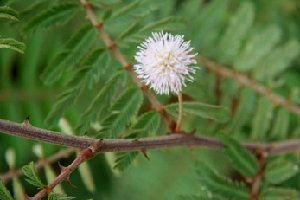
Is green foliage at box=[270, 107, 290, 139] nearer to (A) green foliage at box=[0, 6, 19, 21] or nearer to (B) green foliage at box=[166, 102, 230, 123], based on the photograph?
(B) green foliage at box=[166, 102, 230, 123]

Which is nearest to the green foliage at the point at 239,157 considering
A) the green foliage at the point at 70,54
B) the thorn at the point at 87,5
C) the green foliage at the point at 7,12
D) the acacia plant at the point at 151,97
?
the acacia plant at the point at 151,97

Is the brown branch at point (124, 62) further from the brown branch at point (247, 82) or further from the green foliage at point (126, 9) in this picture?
the brown branch at point (247, 82)

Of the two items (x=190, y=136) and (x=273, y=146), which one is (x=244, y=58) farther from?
(x=190, y=136)

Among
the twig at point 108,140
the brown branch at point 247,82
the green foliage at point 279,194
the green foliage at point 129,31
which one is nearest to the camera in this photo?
the twig at point 108,140

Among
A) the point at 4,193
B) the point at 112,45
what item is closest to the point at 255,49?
the point at 112,45

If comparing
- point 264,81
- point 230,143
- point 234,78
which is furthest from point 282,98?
point 230,143

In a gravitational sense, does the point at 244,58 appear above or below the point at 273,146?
above
